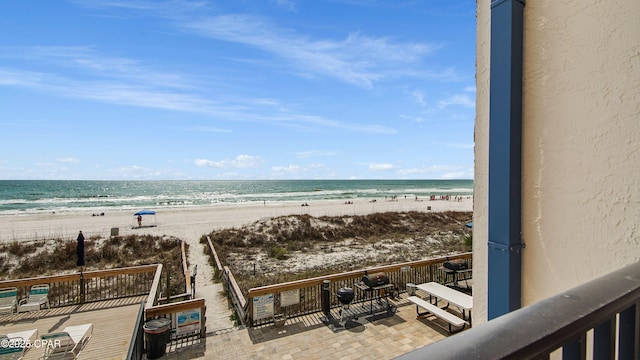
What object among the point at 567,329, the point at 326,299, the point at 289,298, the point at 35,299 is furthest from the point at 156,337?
the point at 567,329

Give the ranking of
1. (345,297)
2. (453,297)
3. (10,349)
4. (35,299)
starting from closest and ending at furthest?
(10,349), (453,297), (345,297), (35,299)

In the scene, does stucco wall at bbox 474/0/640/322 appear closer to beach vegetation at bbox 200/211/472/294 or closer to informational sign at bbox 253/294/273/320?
informational sign at bbox 253/294/273/320

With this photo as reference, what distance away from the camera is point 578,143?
73.3 inches

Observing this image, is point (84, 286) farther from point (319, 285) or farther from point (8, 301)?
point (319, 285)

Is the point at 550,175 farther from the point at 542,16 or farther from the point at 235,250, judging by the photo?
the point at 235,250

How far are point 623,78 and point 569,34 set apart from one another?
46cm

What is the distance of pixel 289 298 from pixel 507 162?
20.4ft

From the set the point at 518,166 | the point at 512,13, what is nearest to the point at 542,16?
the point at 512,13

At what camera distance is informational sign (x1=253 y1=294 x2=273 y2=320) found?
7.03 meters

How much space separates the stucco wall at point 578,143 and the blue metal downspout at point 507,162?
58 mm

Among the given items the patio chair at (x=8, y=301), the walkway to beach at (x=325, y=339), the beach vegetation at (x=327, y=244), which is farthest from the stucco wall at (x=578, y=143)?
the patio chair at (x=8, y=301)

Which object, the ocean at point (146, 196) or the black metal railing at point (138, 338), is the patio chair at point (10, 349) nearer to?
the black metal railing at point (138, 338)

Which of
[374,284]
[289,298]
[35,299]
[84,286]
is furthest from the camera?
[84,286]

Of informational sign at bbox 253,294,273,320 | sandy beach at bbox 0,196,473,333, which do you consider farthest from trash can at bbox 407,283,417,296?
sandy beach at bbox 0,196,473,333
